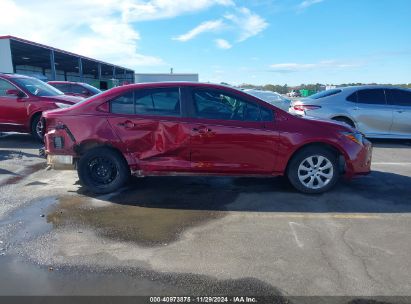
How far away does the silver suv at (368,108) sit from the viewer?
8.91 meters

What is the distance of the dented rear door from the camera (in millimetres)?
4738

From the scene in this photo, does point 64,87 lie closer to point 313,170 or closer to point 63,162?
point 63,162

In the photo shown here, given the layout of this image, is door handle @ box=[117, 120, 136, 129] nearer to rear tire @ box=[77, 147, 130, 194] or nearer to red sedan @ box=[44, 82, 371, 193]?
red sedan @ box=[44, 82, 371, 193]

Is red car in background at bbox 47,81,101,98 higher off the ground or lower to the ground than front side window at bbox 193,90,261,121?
higher

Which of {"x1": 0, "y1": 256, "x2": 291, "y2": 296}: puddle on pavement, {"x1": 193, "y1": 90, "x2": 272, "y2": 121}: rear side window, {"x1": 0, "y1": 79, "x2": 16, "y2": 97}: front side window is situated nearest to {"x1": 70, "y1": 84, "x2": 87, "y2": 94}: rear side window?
{"x1": 0, "y1": 79, "x2": 16, "y2": 97}: front side window

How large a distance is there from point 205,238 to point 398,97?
8.07m

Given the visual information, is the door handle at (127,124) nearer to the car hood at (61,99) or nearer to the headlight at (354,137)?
the headlight at (354,137)

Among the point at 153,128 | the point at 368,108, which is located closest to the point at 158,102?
the point at 153,128

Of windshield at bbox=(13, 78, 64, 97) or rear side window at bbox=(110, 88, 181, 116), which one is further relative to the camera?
windshield at bbox=(13, 78, 64, 97)

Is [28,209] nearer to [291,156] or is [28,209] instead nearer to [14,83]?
[291,156]

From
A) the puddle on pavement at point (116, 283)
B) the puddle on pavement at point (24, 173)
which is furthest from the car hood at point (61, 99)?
the puddle on pavement at point (116, 283)

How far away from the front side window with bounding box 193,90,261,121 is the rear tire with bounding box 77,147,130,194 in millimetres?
1362

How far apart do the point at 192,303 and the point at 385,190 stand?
399 cm

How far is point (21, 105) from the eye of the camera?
8.56m
